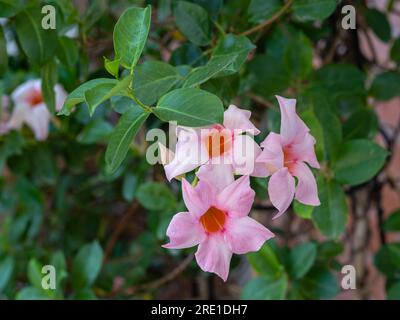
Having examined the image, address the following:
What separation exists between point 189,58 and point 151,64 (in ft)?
0.50

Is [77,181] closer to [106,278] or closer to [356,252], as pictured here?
[106,278]

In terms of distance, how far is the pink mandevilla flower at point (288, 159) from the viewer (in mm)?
476

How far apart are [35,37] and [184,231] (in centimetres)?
36

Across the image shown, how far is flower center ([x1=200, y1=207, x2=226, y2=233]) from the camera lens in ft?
1.67

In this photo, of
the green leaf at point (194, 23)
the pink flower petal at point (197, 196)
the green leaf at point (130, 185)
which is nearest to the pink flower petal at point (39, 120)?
the green leaf at point (130, 185)

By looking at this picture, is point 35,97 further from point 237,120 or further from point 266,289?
point 237,120

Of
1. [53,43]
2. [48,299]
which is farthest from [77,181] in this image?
[53,43]

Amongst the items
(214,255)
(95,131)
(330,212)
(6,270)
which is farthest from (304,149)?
(6,270)

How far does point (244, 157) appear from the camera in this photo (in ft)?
1.57

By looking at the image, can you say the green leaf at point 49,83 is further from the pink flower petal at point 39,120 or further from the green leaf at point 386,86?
the green leaf at point 386,86

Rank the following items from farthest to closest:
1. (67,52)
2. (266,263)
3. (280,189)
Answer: (266,263)
(67,52)
(280,189)

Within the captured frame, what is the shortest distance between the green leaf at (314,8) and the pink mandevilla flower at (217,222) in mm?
296

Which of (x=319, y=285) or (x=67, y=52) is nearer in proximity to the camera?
(x=67, y=52)

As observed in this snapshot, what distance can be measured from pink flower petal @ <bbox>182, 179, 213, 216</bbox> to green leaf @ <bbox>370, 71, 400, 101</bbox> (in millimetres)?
537
